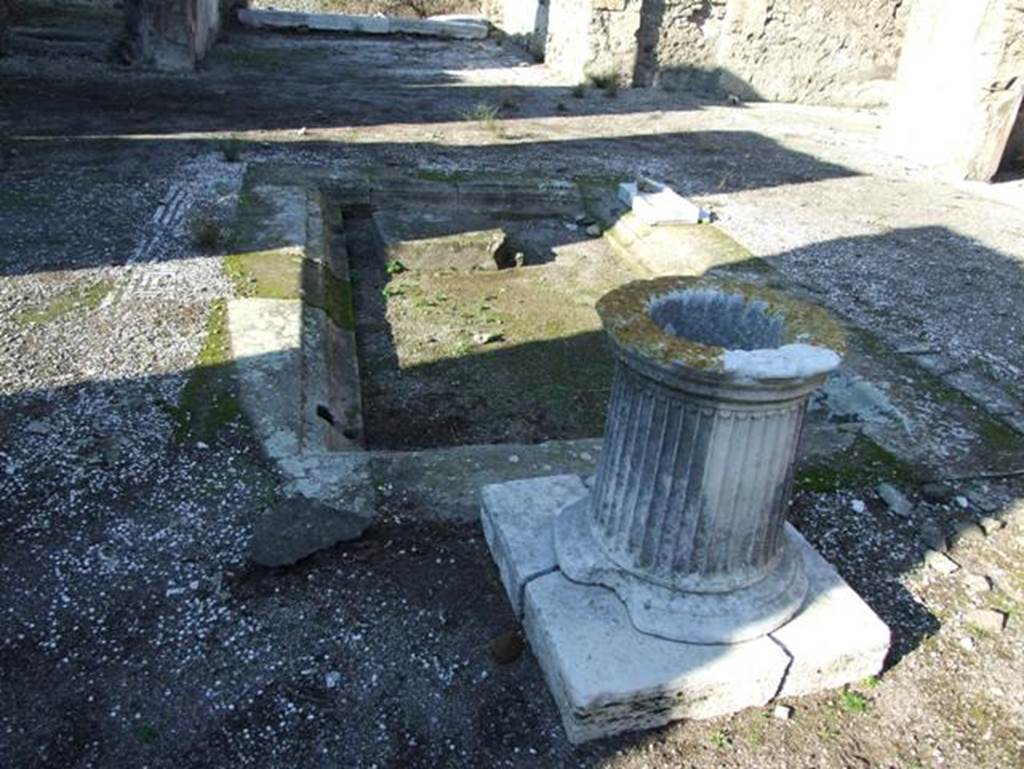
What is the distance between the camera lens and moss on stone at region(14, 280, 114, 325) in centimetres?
439

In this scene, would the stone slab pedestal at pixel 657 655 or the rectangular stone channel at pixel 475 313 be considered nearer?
the stone slab pedestal at pixel 657 655

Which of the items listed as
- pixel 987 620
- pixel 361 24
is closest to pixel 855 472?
pixel 987 620

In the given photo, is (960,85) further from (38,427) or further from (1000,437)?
(38,427)

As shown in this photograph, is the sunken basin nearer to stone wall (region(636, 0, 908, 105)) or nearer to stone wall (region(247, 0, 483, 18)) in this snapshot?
stone wall (region(636, 0, 908, 105))

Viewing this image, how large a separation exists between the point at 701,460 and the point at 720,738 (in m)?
0.80

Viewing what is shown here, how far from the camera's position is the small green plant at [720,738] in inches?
92.6

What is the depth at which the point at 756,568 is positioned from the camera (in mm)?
2535

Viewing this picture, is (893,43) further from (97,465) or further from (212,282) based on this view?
(97,465)

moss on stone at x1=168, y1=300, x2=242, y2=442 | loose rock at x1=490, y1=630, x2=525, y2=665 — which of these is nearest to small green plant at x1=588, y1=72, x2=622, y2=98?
moss on stone at x1=168, y1=300, x2=242, y2=442

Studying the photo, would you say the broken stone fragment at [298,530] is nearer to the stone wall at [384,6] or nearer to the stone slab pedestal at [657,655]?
the stone slab pedestal at [657,655]

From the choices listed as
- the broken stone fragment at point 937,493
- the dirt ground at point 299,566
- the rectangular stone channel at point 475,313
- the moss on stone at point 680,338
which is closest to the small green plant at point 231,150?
the dirt ground at point 299,566

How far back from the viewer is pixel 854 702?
8.16ft

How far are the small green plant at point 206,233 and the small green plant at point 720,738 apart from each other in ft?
14.4

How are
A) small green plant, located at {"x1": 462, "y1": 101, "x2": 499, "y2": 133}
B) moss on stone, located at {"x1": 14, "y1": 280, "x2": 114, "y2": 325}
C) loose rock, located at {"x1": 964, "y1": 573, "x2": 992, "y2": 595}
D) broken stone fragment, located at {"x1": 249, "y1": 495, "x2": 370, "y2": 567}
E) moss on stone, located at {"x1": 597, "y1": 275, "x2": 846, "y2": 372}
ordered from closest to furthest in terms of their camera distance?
moss on stone, located at {"x1": 597, "y1": 275, "x2": 846, "y2": 372} < broken stone fragment, located at {"x1": 249, "y1": 495, "x2": 370, "y2": 567} < loose rock, located at {"x1": 964, "y1": 573, "x2": 992, "y2": 595} < moss on stone, located at {"x1": 14, "y1": 280, "x2": 114, "y2": 325} < small green plant, located at {"x1": 462, "y1": 101, "x2": 499, "y2": 133}
